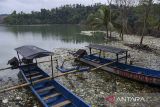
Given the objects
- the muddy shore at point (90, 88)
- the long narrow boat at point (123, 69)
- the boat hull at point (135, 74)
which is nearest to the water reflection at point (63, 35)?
the long narrow boat at point (123, 69)

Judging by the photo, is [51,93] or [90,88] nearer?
[51,93]

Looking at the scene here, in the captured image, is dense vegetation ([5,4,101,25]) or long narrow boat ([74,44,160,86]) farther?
dense vegetation ([5,4,101,25])

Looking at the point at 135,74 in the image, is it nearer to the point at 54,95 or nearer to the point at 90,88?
the point at 90,88

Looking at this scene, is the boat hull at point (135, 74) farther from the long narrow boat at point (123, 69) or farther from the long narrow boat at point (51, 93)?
the long narrow boat at point (51, 93)

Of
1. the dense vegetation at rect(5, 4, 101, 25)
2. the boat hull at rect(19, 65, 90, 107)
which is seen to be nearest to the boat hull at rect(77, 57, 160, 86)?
the boat hull at rect(19, 65, 90, 107)

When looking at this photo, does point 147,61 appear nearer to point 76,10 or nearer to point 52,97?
point 52,97

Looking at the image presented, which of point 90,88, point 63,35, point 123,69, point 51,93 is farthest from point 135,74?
point 63,35

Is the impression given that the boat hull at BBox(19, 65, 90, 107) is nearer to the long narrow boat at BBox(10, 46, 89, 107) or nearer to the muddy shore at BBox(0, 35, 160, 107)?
the long narrow boat at BBox(10, 46, 89, 107)

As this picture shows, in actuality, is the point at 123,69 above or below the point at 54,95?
above

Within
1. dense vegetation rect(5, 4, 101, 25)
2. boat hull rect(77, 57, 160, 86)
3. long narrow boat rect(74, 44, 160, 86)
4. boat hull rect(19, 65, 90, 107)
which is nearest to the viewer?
boat hull rect(19, 65, 90, 107)

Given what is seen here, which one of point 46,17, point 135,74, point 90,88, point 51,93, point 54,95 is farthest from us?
point 46,17

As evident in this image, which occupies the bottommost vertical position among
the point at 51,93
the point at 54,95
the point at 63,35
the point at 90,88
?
the point at 90,88

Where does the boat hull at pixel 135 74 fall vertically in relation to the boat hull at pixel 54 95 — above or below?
above

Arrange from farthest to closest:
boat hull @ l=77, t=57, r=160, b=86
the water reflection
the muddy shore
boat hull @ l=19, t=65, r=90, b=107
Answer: the water reflection, boat hull @ l=77, t=57, r=160, b=86, the muddy shore, boat hull @ l=19, t=65, r=90, b=107
